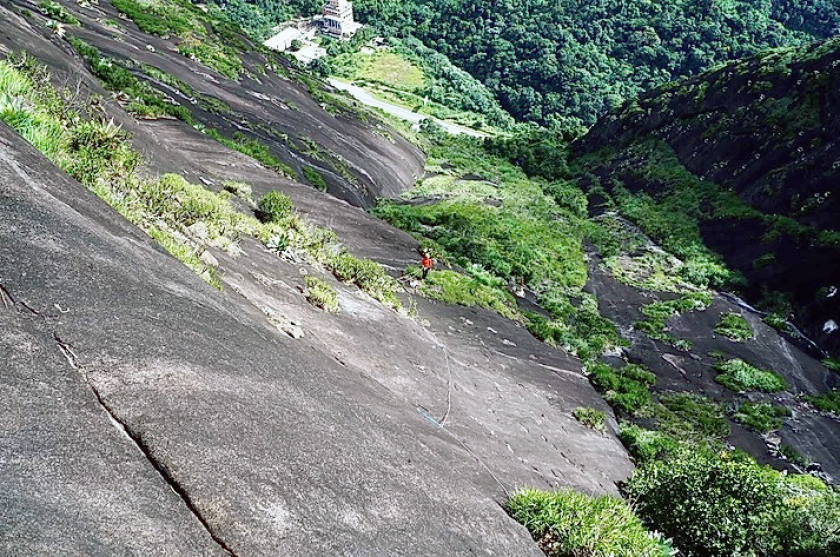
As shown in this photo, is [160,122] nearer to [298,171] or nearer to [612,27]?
[298,171]

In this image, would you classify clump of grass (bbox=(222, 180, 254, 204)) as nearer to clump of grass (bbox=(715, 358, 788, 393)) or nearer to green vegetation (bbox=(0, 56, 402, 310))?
green vegetation (bbox=(0, 56, 402, 310))

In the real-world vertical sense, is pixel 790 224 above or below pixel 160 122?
above

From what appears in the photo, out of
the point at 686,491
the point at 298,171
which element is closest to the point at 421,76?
the point at 298,171

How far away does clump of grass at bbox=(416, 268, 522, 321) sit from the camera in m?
22.2

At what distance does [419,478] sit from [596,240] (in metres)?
43.4

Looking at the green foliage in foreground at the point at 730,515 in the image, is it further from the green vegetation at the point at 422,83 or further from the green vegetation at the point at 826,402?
the green vegetation at the point at 422,83

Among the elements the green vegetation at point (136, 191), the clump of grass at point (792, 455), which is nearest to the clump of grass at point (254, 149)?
the green vegetation at point (136, 191)

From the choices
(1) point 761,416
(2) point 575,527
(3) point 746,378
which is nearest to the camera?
(2) point 575,527

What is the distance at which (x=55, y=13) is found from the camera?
105 feet

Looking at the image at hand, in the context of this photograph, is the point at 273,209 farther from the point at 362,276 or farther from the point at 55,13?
the point at 55,13

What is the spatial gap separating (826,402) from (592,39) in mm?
124077

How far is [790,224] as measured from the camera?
44.7 metres

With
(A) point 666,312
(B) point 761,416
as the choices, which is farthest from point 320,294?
(A) point 666,312

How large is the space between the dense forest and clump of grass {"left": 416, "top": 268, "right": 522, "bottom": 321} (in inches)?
3944
